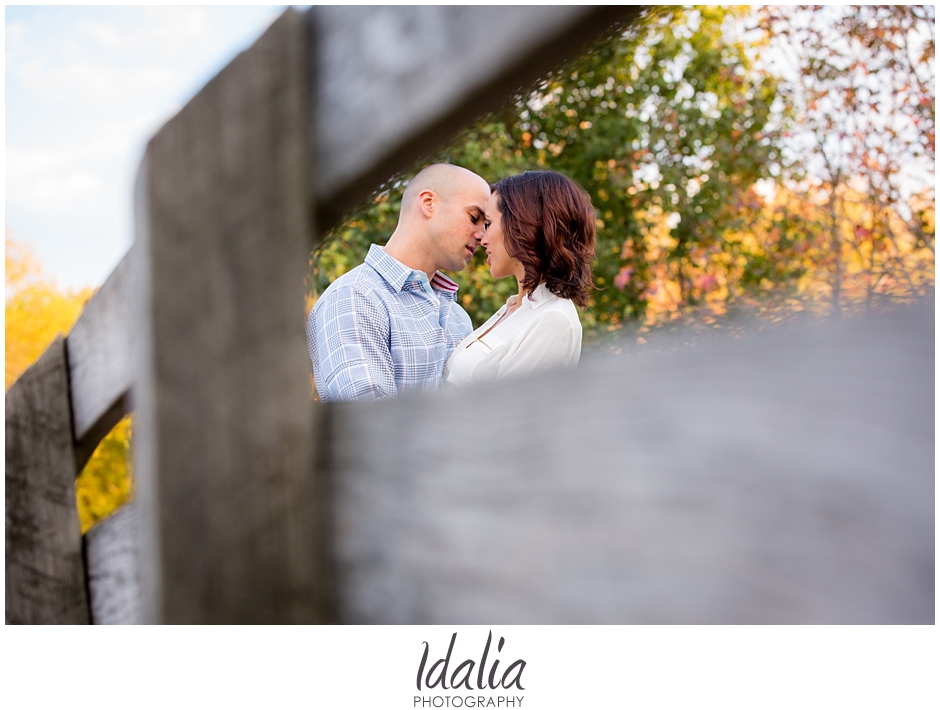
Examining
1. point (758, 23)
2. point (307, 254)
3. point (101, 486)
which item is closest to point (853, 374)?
point (307, 254)

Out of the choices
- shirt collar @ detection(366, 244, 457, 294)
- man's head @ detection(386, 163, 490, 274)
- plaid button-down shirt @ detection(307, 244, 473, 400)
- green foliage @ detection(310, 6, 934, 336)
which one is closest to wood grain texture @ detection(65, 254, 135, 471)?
plaid button-down shirt @ detection(307, 244, 473, 400)

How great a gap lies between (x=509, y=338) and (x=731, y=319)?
32.4 inches

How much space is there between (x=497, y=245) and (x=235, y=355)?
39.0 inches

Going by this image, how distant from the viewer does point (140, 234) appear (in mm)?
469

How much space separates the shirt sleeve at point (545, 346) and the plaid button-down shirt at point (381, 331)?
151 mm

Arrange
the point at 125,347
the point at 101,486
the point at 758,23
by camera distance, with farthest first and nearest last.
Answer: the point at 101,486 → the point at 758,23 → the point at 125,347

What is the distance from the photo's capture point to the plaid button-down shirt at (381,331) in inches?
40.3

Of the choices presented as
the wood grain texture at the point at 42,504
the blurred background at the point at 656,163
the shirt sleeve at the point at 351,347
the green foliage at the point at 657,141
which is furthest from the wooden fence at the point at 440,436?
the green foliage at the point at 657,141

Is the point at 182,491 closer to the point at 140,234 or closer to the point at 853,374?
the point at 140,234

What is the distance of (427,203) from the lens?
1421 mm

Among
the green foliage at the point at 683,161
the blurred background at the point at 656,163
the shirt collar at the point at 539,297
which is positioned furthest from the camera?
the green foliage at the point at 683,161

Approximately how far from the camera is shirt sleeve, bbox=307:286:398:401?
977mm

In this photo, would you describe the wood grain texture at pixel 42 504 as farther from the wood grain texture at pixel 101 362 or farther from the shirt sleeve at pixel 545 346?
the shirt sleeve at pixel 545 346

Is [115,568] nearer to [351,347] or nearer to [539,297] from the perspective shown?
Answer: [351,347]
